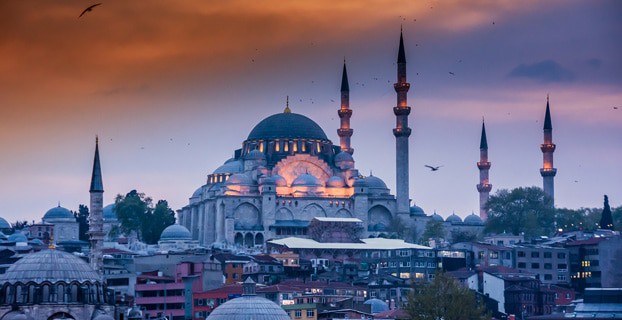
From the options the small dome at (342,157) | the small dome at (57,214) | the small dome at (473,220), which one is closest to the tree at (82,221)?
the small dome at (57,214)

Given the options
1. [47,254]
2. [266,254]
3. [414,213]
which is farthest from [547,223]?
[47,254]

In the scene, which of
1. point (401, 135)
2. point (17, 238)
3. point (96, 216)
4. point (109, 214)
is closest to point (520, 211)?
point (401, 135)

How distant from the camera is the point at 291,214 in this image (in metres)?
101

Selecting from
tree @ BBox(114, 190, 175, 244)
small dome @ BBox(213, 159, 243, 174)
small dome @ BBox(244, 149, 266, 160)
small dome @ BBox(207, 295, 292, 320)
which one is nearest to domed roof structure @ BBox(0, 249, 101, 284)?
small dome @ BBox(207, 295, 292, 320)

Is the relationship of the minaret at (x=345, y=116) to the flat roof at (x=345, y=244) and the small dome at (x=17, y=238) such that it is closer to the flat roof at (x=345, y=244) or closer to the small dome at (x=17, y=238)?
the flat roof at (x=345, y=244)

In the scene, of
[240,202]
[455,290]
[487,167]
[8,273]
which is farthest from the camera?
[487,167]

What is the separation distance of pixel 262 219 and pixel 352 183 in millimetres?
6721

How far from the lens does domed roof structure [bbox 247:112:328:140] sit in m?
107

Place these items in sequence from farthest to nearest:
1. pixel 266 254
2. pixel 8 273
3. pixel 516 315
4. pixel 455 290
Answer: pixel 266 254 → pixel 516 315 → pixel 455 290 → pixel 8 273

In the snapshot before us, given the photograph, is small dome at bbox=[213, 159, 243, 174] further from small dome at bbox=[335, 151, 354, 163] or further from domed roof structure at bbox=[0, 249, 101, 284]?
domed roof structure at bbox=[0, 249, 101, 284]

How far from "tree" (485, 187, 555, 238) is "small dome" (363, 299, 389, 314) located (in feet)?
92.8

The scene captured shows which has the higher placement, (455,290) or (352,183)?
(352,183)

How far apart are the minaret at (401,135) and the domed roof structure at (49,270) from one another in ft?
153

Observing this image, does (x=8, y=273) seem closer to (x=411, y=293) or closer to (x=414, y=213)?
(x=411, y=293)
